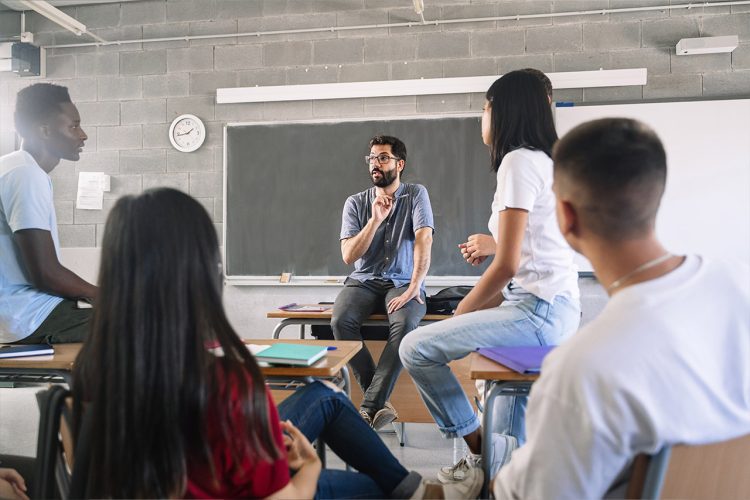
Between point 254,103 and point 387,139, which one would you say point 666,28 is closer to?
point 387,139

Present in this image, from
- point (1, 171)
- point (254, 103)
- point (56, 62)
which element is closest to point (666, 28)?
point (254, 103)

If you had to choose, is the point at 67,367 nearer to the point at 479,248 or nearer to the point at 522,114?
the point at 479,248

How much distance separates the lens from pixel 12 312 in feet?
6.61

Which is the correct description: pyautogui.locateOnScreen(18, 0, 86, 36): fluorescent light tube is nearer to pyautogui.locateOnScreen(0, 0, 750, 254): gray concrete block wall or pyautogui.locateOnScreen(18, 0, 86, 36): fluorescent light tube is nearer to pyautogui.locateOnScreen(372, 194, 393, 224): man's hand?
pyautogui.locateOnScreen(0, 0, 750, 254): gray concrete block wall

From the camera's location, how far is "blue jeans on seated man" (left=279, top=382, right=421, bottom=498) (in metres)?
1.44

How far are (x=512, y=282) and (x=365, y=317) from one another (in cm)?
131

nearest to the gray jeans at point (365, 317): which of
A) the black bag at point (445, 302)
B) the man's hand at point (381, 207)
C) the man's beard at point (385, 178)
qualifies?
the black bag at point (445, 302)

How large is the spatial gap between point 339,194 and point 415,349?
8.72 feet

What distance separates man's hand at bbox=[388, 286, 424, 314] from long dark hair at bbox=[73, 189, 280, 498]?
2.05m

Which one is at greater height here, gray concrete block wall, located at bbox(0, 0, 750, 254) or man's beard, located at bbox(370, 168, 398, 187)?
gray concrete block wall, located at bbox(0, 0, 750, 254)

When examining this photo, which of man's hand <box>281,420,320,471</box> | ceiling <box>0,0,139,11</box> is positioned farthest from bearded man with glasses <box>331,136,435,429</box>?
ceiling <box>0,0,139,11</box>

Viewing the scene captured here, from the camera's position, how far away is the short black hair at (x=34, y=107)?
7.45 feet

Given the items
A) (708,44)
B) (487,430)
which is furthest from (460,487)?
(708,44)

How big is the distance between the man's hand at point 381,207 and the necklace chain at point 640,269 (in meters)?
2.24
